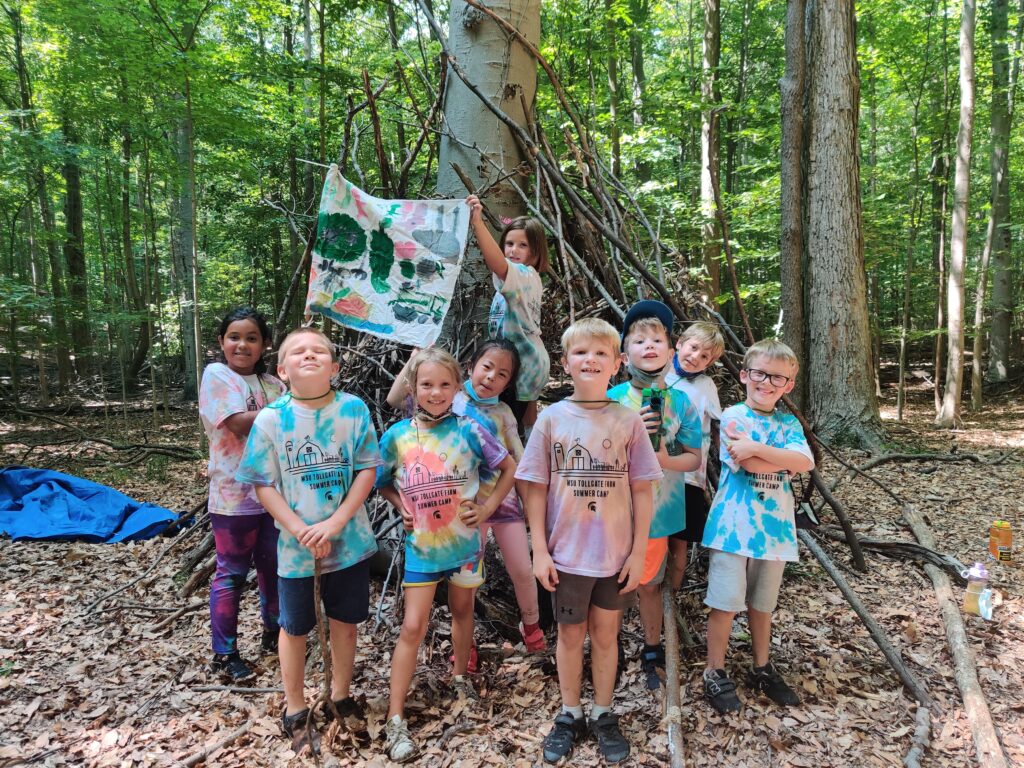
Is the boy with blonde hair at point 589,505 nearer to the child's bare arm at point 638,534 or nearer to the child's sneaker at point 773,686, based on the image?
the child's bare arm at point 638,534

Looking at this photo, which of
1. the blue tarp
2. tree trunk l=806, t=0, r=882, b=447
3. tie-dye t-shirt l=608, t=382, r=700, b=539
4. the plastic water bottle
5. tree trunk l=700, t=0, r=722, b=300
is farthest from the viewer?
tree trunk l=700, t=0, r=722, b=300

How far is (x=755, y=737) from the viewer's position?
2.20 meters

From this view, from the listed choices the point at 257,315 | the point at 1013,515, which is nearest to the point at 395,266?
the point at 257,315

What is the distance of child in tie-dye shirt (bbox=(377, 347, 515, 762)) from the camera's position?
7.04ft

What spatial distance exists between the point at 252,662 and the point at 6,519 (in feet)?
10.4

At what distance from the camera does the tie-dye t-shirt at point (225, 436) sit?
2.57 m

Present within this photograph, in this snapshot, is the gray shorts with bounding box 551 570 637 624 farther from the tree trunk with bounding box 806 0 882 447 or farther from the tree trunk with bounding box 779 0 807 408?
the tree trunk with bounding box 779 0 807 408

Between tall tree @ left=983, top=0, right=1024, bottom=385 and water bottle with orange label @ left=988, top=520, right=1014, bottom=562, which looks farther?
tall tree @ left=983, top=0, right=1024, bottom=385

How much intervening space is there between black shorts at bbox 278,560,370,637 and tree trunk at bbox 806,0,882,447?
18.9ft

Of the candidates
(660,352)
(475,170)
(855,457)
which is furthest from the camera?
(855,457)

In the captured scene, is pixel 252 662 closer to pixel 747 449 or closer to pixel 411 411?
pixel 411 411

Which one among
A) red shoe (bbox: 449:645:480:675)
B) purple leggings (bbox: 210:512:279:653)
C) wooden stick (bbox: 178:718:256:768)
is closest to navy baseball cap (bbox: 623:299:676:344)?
red shoe (bbox: 449:645:480:675)

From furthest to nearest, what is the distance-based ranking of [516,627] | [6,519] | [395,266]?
[6,519] < [395,266] < [516,627]

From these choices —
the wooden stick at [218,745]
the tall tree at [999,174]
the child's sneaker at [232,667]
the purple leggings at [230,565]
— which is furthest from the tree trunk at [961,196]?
the wooden stick at [218,745]
